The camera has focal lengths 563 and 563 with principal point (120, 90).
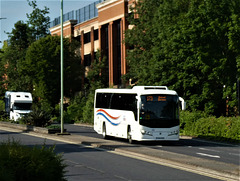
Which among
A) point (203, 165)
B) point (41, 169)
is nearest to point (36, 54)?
point (203, 165)

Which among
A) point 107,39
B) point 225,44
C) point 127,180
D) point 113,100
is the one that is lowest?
point 127,180

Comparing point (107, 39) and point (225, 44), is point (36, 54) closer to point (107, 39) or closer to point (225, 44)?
point (107, 39)

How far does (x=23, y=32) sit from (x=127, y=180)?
269ft

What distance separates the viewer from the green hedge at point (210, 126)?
3350 centimetres

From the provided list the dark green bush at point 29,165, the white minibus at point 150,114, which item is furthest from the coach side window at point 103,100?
the dark green bush at point 29,165

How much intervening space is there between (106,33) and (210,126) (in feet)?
130

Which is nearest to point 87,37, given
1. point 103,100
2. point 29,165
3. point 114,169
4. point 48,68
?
point 48,68

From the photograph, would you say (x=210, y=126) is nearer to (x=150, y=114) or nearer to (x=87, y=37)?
(x=150, y=114)

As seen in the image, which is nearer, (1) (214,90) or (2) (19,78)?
(1) (214,90)

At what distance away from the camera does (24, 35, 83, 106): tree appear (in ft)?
247

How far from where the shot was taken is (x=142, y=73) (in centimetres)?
4741

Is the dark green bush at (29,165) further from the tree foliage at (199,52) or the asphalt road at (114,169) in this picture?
the tree foliage at (199,52)

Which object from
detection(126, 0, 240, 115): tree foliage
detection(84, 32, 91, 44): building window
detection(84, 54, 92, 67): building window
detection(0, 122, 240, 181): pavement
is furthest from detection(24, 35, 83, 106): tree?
detection(0, 122, 240, 181): pavement

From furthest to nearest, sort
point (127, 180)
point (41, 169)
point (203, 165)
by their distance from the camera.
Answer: point (203, 165), point (127, 180), point (41, 169)
